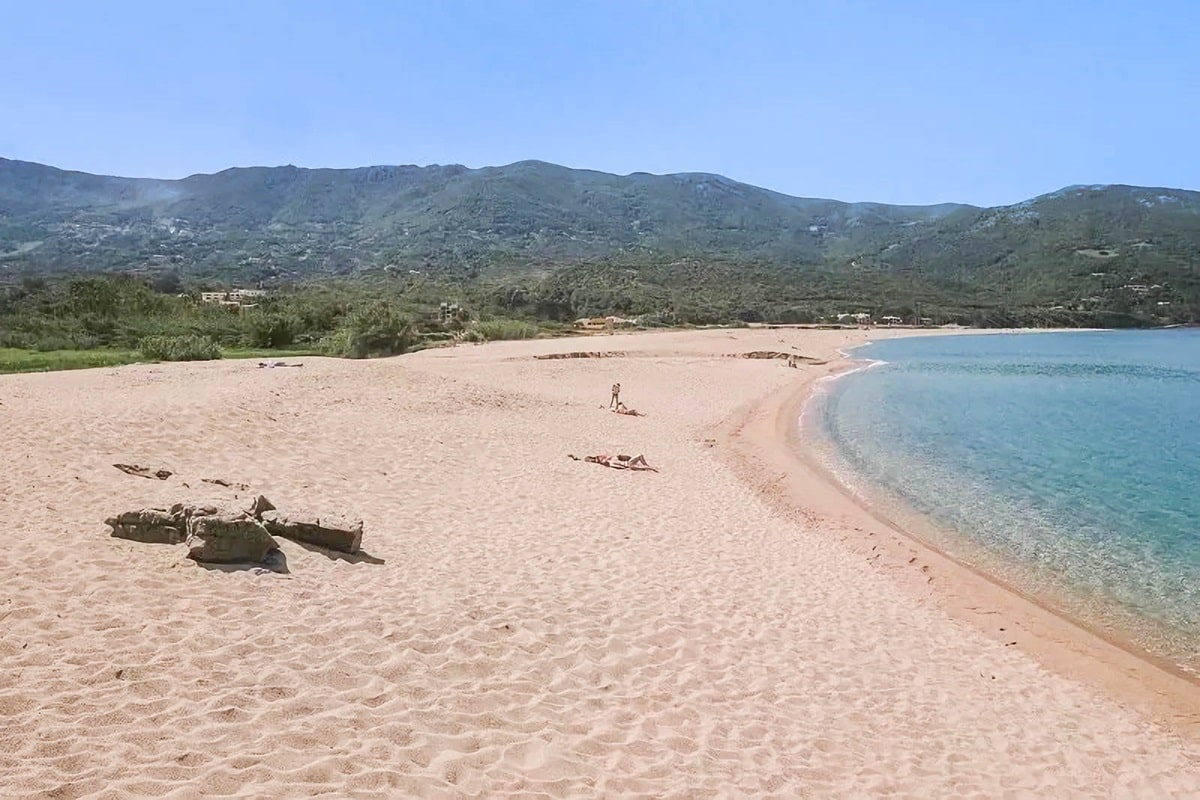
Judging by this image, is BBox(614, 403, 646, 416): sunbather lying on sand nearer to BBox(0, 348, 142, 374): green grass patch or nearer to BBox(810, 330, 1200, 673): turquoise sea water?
BBox(810, 330, 1200, 673): turquoise sea water

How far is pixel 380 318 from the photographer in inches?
1688

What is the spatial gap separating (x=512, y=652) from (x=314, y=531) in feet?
10.5

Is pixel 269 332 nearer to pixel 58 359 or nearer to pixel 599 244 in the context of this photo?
pixel 58 359

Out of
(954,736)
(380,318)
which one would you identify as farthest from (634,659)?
(380,318)

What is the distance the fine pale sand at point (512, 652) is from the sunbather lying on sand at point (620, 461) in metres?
1.65

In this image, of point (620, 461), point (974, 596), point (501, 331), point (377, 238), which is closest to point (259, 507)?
point (620, 461)

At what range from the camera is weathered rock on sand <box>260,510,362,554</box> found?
8320 millimetres

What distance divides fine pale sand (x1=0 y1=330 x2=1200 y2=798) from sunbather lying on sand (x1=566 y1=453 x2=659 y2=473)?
5.40 ft

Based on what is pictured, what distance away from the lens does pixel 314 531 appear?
27.3ft

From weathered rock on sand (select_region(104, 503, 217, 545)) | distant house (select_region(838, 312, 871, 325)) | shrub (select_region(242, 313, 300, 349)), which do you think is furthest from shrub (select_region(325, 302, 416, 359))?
distant house (select_region(838, 312, 871, 325))

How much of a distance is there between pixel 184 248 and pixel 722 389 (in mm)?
153281

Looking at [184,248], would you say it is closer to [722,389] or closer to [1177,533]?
[722,389]

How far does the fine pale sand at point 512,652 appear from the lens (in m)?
4.54

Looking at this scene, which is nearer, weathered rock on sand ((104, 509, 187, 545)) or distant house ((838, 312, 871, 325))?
weathered rock on sand ((104, 509, 187, 545))
